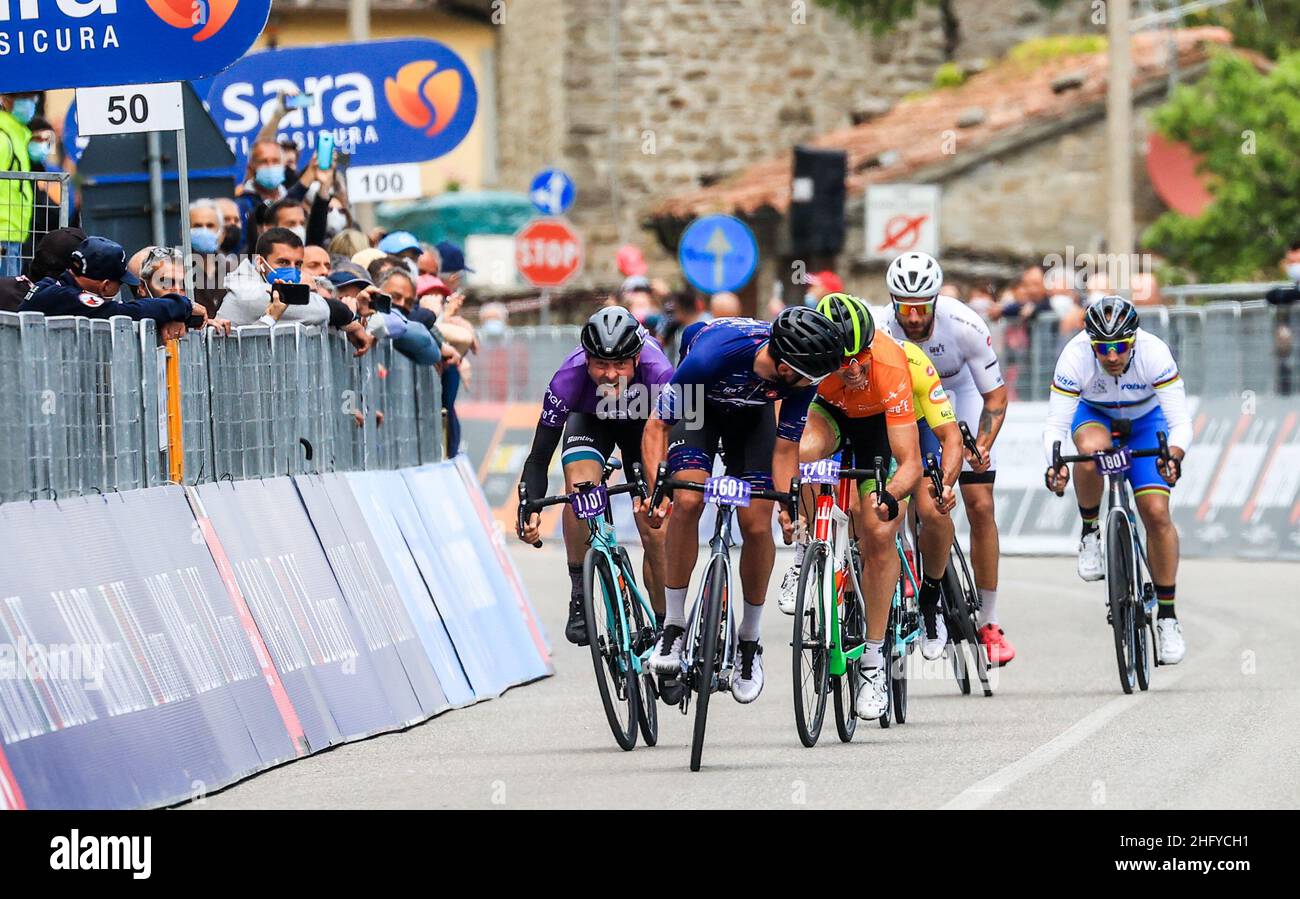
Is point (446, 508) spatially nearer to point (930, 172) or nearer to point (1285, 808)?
point (1285, 808)

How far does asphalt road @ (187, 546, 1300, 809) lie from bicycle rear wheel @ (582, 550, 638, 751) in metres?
0.16

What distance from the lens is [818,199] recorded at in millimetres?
30094

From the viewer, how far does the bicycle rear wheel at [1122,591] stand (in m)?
12.6

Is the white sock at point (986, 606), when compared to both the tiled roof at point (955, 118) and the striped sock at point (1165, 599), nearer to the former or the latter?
the striped sock at point (1165, 599)

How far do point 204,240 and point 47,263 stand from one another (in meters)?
3.57

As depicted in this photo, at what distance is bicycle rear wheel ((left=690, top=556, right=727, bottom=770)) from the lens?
1006cm

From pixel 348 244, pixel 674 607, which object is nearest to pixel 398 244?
pixel 348 244

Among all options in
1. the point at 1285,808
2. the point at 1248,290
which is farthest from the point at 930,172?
the point at 1285,808

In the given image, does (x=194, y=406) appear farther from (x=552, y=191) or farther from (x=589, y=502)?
(x=552, y=191)

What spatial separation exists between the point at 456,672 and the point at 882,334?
297 centimetres

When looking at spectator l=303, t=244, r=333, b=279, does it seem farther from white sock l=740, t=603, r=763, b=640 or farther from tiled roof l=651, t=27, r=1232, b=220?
tiled roof l=651, t=27, r=1232, b=220

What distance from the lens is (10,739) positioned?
8375 mm

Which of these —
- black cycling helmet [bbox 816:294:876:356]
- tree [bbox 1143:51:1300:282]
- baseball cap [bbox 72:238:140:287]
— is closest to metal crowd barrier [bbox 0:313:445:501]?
baseball cap [bbox 72:238:140:287]

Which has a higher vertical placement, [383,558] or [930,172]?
[930,172]
